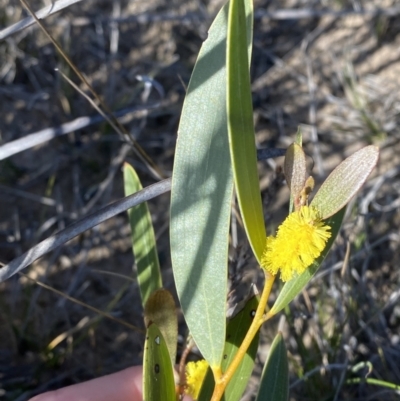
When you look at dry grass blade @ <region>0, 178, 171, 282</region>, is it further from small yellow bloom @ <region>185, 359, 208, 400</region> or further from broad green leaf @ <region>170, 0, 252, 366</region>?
small yellow bloom @ <region>185, 359, 208, 400</region>

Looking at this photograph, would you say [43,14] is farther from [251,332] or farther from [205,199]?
[251,332]

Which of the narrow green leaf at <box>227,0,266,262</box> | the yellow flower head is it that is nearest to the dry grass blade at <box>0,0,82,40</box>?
the narrow green leaf at <box>227,0,266,262</box>

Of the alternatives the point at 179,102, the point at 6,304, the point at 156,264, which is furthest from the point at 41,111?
the point at 156,264

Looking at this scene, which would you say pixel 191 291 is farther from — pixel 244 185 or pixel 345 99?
pixel 345 99

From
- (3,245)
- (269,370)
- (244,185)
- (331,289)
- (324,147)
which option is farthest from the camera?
(324,147)

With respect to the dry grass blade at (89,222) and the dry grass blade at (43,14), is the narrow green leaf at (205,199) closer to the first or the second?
the dry grass blade at (89,222)

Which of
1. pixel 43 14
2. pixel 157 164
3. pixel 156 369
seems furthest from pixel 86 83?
pixel 157 164
